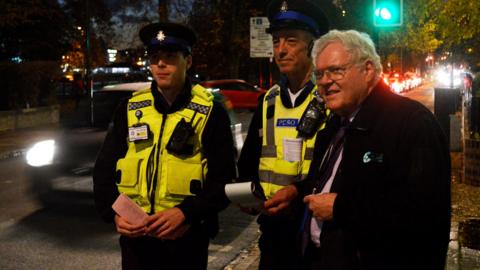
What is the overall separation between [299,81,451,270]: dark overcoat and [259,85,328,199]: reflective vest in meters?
0.70

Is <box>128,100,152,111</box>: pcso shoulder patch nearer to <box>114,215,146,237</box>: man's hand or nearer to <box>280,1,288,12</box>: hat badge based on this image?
<box>114,215,146,237</box>: man's hand

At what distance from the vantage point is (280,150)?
3213 millimetres

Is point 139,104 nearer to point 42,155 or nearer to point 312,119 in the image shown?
point 312,119

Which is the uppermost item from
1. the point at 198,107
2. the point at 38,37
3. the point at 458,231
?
the point at 38,37

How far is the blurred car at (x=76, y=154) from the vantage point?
10102 millimetres

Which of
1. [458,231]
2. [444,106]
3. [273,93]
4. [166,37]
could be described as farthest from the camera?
[444,106]

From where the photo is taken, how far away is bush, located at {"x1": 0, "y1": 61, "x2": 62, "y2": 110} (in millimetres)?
21250

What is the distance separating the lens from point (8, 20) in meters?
22.4

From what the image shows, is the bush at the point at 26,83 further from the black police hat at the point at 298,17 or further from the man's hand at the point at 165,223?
the man's hand at the point at 165,223

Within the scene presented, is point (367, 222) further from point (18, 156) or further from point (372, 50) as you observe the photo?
point (18, 156)

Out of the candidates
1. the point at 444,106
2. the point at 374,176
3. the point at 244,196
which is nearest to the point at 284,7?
the point at 244,196

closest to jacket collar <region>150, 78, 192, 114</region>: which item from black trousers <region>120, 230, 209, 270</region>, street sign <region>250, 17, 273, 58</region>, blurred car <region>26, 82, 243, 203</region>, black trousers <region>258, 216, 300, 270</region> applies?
black trousers <region>120, 230, 209, 270</region>

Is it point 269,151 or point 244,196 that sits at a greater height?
point 269,151

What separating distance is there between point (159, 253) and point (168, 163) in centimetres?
45
